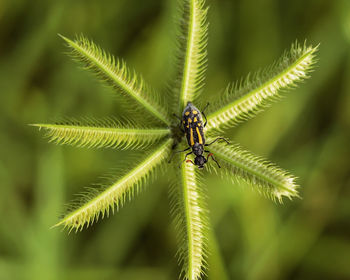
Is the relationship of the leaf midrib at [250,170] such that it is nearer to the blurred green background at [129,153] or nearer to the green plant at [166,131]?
the green plant at [166,131]

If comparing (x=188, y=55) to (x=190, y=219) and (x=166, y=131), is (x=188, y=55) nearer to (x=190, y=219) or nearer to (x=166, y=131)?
(x=166, y=131)

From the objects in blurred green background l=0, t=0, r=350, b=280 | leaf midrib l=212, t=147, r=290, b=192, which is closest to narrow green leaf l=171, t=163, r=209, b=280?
leaf midrib l=212, t=147, r=290, b=192

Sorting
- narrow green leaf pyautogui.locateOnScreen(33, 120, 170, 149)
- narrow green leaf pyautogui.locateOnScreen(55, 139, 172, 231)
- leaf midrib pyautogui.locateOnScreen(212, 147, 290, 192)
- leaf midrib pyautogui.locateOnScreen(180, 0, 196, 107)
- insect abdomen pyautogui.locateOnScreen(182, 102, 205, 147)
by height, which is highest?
leaf midrib pyautogui.locateOnScreen(180, 0, 196, 107)

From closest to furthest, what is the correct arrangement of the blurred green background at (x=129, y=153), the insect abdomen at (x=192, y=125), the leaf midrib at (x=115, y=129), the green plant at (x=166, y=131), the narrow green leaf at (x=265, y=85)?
the leaf midrib at (x=115, y=129) < the green plant at (x=166, y=131) < the narrow green leaf at (x=265, y=85) < the insect abdomen at (x=192, y=125) < the blurred green background at (x=129, y=153)

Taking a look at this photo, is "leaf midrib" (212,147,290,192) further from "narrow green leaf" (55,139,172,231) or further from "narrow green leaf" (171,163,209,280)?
"narrow green leaf" (55,139,172,231)

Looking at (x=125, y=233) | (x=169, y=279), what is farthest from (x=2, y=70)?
(x=169, y=279)

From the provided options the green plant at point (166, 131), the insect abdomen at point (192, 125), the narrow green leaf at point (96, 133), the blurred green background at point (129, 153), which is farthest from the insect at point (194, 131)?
the blurred green background at point (129, 153)

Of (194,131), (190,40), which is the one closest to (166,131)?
(194,131)

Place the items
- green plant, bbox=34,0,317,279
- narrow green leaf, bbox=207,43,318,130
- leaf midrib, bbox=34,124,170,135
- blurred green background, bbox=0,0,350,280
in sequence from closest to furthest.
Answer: leaf midrib, bbox=34,124,170,135 < green plant, bbox=34,0,317,279 < narrow green leaf, bbox=207,43,318,130 < blurred green background, bbox=0,0,350,280
